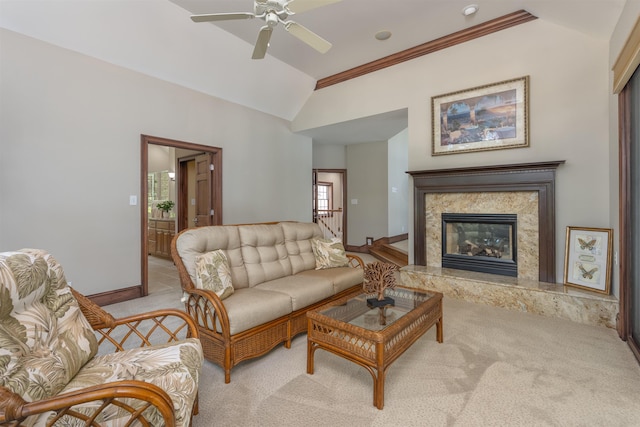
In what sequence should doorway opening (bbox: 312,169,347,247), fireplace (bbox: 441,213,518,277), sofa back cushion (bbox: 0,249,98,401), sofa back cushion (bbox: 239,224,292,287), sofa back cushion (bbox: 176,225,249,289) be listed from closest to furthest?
sofa back cushion (bbox: 0,249,98,401), sofa back cushion (bbox: 176,225,249,289), sofa back cushion (bbox: 239,224,292,287), fireplace (bbox: 441,213,518,277), doorway opening (bbox: 312,169,347,247)

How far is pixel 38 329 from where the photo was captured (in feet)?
4.18

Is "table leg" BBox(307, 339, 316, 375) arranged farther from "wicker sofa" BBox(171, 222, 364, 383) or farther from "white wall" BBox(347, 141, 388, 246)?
"white wall" BBox(347, 141, 388, 246)

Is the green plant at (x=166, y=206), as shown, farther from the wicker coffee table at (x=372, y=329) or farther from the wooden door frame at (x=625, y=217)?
the wooden door frame at (x=625, y=217)

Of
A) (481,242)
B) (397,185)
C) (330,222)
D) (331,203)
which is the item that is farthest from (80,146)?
(331,203)

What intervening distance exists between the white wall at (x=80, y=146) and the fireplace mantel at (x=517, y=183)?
345 cm

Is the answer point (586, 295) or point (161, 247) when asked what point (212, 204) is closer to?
point (161, 247)

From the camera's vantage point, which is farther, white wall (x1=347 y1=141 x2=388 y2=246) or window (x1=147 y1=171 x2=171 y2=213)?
window (x1=147 y1=171 x2=171 y2=213)

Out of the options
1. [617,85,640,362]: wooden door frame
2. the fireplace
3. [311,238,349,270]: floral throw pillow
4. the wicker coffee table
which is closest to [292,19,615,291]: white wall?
the fireplace

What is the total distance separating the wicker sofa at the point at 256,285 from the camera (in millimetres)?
2072

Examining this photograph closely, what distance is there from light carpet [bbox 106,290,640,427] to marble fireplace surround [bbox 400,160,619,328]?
0.44 meters

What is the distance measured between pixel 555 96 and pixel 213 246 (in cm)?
402

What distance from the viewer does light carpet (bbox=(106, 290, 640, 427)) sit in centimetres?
165

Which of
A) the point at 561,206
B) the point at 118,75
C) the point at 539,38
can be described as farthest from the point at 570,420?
the point at 118,75

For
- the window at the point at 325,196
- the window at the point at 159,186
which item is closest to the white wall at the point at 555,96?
the window at the point at 159,186
